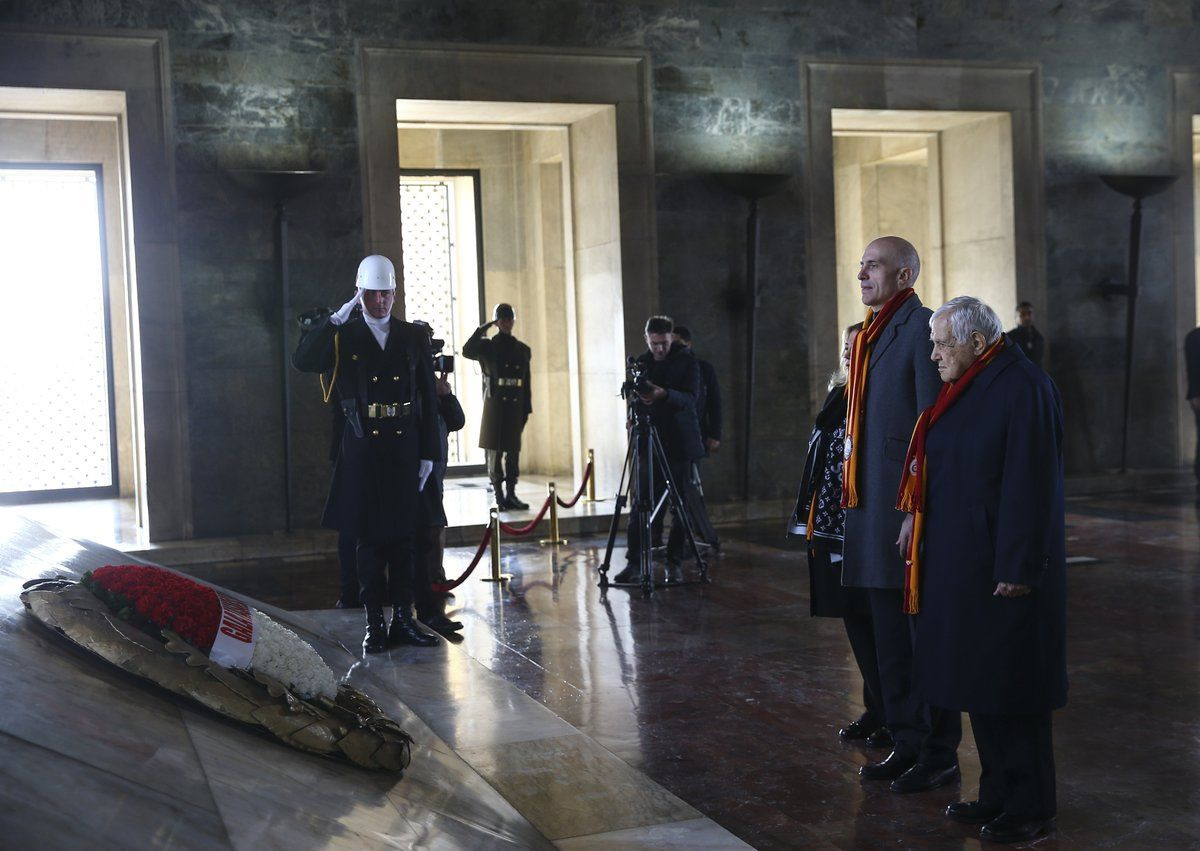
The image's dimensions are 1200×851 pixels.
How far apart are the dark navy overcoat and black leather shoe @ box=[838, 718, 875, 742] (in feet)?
3.61

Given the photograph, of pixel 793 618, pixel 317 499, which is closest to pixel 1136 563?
pixel 793 618

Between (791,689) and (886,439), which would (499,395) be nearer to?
(791,689)

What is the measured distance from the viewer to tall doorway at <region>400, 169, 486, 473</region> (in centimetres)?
1472

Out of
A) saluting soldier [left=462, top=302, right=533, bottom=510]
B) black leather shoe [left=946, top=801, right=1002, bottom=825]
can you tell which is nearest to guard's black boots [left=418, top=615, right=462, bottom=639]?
black leather shoe [left=946, top=801, right=1002, bottom=825]

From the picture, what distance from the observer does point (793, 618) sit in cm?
713

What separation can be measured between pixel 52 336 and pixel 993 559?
483 inches

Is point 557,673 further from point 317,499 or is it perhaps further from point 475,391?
point 475,391

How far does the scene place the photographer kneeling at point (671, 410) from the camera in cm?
827

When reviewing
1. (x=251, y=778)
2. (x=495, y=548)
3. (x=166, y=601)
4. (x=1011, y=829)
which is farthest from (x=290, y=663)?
(x=495, y=548)

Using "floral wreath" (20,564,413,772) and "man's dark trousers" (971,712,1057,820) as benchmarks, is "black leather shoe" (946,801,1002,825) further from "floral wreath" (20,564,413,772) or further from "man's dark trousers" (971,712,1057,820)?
"floral wreath" (20,564,413,772)

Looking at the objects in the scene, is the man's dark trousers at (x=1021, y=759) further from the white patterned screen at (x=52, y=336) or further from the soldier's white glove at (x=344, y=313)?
the white patterned screen at (x=52, y=336)

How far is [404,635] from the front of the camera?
6289 millimetres

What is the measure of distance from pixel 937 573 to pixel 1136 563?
5.30m

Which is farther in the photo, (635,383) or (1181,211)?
(1181,211)
